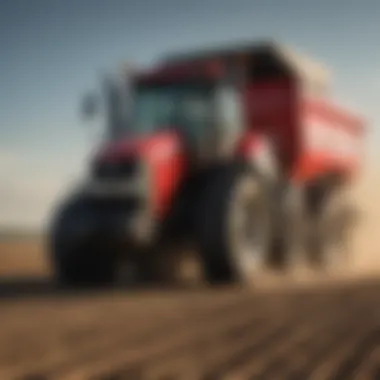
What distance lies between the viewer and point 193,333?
545cm

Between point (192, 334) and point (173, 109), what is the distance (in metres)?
3.91

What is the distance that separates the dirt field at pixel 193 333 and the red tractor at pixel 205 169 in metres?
0.48

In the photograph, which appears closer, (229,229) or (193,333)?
(193,333)

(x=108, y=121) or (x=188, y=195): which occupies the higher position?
(x=108, y=121)

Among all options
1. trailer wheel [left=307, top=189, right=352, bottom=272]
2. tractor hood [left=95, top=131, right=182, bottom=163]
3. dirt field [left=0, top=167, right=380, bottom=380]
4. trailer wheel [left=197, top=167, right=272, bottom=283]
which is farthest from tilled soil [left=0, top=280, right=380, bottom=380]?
trailer wheel [left=307, top=189, right=352, bottom=272]

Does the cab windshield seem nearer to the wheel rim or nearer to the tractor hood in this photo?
the tractor hood

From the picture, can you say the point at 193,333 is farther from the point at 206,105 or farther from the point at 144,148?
the point at 206,105

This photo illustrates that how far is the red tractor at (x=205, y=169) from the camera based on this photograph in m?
8.21

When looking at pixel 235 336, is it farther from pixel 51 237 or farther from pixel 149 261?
pixel 149 261

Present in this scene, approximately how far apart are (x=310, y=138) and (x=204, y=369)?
613cm

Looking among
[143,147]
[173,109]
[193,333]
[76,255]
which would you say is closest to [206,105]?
[173,109]

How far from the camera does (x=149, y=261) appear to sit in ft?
31.4

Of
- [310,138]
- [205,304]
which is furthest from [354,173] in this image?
[205,304]

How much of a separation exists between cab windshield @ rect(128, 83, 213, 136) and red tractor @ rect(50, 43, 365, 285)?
0.01m
